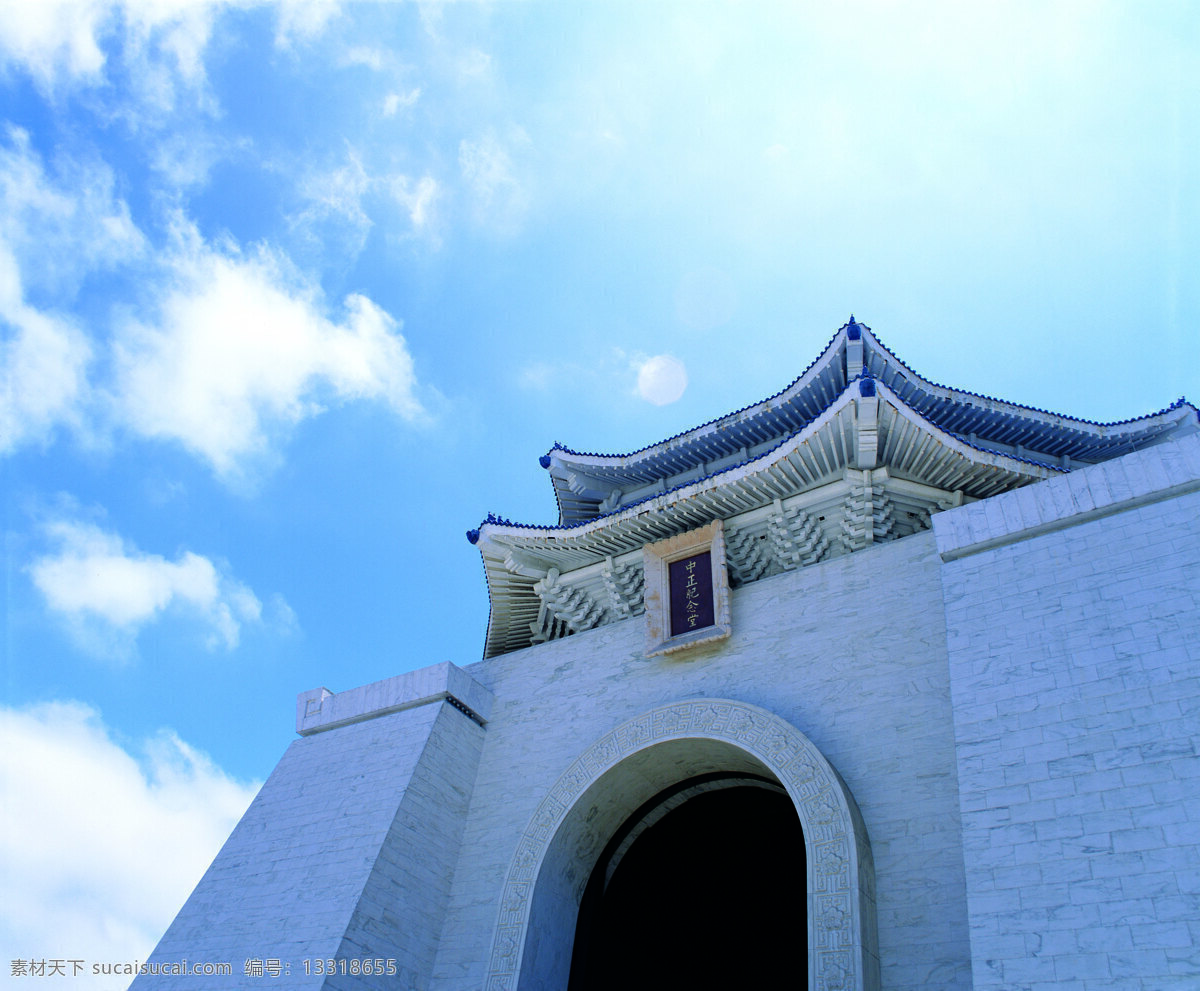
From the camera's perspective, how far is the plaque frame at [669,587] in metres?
8.96

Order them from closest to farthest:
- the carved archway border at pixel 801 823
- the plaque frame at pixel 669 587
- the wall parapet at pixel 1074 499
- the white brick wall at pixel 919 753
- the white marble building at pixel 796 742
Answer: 1. the white brick wall at pixel 919 753
2. the white marble building at pixel 796 742
3. the carved archway border at pixel 801 823
4. the wall parapet at pixel 1074 499
5. the plaque frame at pixel 669 587

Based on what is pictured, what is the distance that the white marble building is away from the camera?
5285 mm

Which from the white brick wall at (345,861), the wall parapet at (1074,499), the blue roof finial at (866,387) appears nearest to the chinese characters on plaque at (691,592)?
the blue roof finial at (866,387)

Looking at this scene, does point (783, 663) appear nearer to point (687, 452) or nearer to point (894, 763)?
point (894, 763)

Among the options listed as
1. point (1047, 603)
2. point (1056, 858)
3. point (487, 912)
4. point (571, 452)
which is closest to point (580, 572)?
point (571, 452)

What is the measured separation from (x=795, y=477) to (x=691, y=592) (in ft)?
5.56

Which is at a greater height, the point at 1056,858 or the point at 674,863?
the point at 674,863

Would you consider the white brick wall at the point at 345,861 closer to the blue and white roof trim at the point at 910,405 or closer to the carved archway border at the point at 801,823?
the carved archway border at the point at 801,823

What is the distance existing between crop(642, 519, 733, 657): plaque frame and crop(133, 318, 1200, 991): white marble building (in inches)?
1.3

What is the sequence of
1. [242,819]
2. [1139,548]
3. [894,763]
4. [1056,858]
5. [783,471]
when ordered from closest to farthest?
1. [1056,858]
2. [1139,548]
3. [894,763]
4. [783,471]
5. [242,819]

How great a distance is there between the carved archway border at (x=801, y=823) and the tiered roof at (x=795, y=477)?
1.82 meters

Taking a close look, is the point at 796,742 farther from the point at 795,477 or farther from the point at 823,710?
the point at 795,477

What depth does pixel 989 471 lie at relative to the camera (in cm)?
862

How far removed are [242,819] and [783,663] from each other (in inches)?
255
